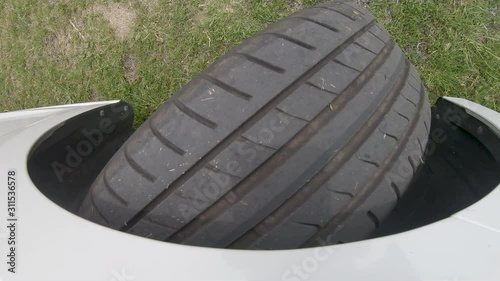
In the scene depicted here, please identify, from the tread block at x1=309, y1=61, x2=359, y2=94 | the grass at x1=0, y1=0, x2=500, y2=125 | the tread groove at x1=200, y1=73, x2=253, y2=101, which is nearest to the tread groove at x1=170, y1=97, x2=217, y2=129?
the tread groove at x1=200, y1=73, x2=253, y2=101

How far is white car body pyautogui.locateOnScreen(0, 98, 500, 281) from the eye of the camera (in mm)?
1196

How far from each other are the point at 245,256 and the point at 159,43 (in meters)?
2.12

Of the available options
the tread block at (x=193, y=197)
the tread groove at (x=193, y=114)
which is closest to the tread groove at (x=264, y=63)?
the tread groove at (x=193, y=114)

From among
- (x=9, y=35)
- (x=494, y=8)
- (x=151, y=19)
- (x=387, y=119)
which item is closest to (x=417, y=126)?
(x=387, y=119)

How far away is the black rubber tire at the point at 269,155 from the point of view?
4.48ft

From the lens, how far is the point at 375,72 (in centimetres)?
160

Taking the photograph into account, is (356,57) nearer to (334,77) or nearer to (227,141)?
(334,77)

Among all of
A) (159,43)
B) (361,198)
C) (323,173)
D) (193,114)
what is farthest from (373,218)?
(159,43)

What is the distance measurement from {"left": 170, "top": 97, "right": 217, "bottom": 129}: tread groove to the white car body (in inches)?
13.5

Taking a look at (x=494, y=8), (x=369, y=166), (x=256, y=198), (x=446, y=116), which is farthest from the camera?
(x=494, y=8)

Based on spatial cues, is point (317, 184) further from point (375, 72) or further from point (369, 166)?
point (375, 72)

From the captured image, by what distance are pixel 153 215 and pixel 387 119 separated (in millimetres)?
777

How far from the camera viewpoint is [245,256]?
1209mm

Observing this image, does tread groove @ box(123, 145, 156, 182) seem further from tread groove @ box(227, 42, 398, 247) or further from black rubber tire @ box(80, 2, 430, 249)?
tread groove @ box(227, 42, 398, 247)
